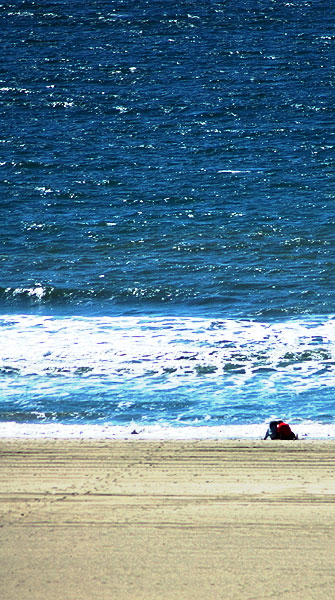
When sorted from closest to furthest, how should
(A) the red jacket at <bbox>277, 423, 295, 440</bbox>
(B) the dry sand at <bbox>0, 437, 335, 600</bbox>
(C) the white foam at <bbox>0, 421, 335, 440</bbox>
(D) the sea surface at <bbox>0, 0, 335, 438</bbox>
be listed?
(B) the dry sand at <bbox>0, 437, 335, 600</bbox>
(A) the red jacket at <bbox>277, 423, 295, 440</bbox>
(C) the white foam at <bbox>0, 421, 335, 440</bbox>
(D) the sea surface at <bbox>0, 0, 335, 438</bbox>

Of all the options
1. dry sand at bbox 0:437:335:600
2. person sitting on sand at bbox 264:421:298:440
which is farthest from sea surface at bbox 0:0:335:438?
dry sand at bbox 0:437:335:600

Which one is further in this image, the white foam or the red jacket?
the white foam

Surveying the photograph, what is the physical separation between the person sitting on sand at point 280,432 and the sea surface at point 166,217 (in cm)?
37

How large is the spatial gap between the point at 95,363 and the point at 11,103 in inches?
746

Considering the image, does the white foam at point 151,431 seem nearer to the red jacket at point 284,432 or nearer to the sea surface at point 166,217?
the sea surface at point 166,217

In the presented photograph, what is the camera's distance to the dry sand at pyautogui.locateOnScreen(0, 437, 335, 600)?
4.61m

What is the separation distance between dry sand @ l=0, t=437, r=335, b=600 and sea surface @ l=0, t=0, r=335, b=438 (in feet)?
3.33

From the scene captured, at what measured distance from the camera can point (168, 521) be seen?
5.36m

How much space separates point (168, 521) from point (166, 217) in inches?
505

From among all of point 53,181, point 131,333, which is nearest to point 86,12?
point 53,181

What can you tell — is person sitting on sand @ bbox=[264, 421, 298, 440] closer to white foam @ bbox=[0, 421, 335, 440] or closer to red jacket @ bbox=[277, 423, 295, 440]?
red jacket @ bbox=[277, 423, 295, 440]

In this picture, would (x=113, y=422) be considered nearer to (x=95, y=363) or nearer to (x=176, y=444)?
(x=176, y=444)

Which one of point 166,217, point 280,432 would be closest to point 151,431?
point 280,432

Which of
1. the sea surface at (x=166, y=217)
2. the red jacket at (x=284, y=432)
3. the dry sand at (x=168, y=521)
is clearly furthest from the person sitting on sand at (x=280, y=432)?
the sea surface at (x=166, y=217)
